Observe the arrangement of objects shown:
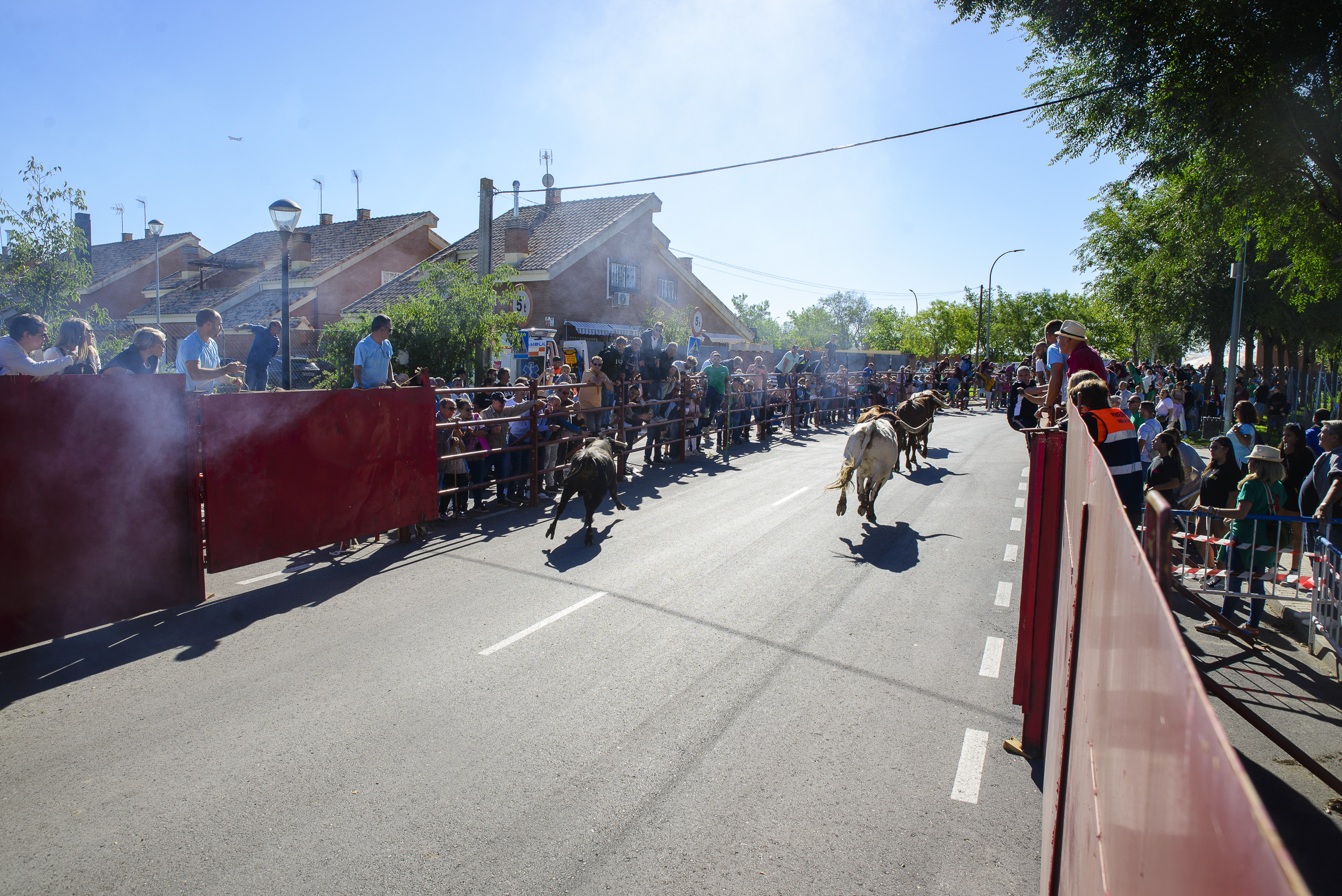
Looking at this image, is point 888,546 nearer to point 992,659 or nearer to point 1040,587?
point 992,659

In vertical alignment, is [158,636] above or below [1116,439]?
below

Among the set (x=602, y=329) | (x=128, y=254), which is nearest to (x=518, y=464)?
(x=602, y=329)

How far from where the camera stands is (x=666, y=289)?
1373 inches

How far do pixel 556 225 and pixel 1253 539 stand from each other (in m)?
28.5

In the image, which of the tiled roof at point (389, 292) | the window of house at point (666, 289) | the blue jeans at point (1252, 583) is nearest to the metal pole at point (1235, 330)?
the blue jeans at point (1252, 583)

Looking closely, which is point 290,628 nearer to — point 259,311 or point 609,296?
point 609,296

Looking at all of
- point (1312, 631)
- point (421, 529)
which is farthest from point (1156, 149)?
point (421, 529)

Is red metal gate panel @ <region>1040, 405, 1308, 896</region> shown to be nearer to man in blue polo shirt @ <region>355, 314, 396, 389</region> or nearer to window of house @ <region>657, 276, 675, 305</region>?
man in blue polo shirt @ <region>355, 314, 396, 389</region>

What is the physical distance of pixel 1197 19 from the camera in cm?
891

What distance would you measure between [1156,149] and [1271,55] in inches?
80.1

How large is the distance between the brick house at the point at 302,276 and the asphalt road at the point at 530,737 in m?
23.6

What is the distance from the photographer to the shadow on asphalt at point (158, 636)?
5.18m

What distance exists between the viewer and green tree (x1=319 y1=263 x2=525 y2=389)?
17375 mm

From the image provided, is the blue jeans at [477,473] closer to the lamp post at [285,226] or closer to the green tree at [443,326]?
the lamp post at [285,226]
